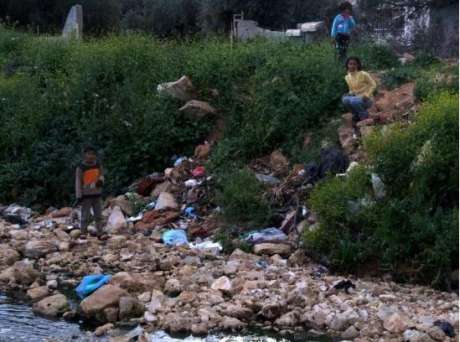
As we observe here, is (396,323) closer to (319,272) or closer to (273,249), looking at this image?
(319,272)

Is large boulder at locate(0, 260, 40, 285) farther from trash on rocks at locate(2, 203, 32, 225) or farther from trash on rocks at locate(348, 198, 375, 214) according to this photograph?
trash on rocks at locate(348, 198, 375, 214)

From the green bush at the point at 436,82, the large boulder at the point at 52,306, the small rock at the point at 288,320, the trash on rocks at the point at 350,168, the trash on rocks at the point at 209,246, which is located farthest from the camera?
the green bush at the point at 436,82

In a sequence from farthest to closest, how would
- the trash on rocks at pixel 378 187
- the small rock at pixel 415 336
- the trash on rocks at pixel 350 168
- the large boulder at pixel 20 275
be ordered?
the trash on rocks at pixel 350 168 < the trash on rocks at pixel 378 187 < the large boulder at pixel 20 275 < the small rock at pixel 415 336

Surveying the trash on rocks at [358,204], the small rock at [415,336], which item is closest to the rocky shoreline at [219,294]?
the small rock at [415,336]

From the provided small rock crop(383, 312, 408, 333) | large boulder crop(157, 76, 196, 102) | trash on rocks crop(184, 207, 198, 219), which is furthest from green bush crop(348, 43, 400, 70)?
small rock crop(383, 312, 408, 333)

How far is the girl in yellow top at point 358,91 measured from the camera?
39.3ft

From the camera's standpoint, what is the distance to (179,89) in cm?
1427

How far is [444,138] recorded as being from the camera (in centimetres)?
934

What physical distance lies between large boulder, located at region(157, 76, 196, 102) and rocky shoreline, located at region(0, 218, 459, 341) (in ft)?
13.4

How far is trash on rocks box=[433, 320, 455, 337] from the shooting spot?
724 centimetres

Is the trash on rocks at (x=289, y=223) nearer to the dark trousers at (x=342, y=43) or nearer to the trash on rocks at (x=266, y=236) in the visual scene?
the trash on rocks at (x=266, y=236)

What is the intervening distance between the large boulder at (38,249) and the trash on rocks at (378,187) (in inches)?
153

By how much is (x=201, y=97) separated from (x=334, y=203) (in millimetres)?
5234

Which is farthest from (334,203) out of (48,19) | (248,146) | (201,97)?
(48,19)
